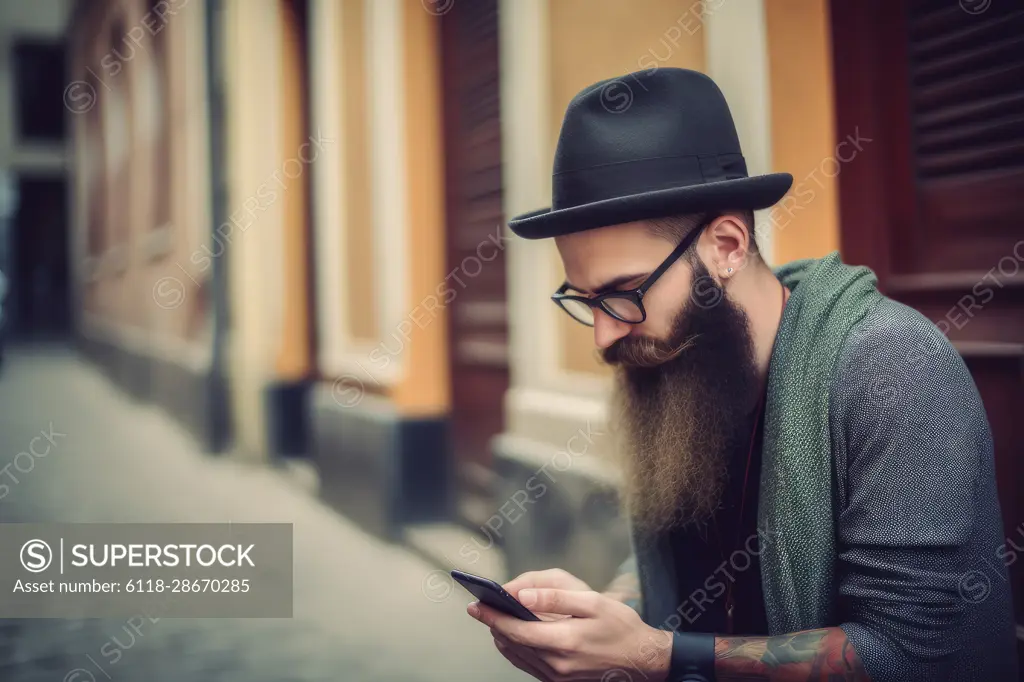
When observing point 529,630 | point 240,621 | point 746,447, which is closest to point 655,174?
point 746,447

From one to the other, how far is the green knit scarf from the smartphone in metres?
0.43

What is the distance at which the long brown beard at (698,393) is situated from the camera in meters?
1.87

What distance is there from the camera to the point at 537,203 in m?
4.49

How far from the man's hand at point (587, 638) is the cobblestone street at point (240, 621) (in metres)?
2.28

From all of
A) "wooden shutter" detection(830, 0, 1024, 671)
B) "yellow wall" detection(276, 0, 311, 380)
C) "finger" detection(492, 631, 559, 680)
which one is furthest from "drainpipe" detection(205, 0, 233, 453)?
"finger" detection(492, 631, 559, 680)

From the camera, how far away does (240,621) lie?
455 cm

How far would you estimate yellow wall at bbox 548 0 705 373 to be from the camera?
11.6ft

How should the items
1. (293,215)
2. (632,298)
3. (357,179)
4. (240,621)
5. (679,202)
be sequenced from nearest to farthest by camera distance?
(679,202), (632,298), (240,621), (357,179), (293,215)

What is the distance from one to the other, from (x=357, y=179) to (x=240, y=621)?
3.38m

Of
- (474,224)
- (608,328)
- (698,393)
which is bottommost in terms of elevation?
(698,393)

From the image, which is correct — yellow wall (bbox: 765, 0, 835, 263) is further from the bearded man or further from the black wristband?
the black wristband

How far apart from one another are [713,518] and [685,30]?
2159 millimetres

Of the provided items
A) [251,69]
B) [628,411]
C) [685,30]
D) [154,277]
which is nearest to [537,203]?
[685,30]

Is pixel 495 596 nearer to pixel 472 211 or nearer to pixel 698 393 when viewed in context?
pixel 698 393
